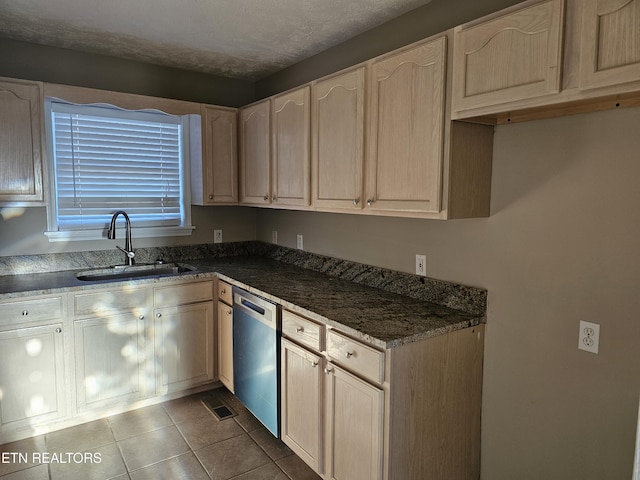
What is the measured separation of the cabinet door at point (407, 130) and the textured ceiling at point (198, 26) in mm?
514

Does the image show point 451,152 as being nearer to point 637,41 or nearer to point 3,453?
point 637,41

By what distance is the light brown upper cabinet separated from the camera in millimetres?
3348

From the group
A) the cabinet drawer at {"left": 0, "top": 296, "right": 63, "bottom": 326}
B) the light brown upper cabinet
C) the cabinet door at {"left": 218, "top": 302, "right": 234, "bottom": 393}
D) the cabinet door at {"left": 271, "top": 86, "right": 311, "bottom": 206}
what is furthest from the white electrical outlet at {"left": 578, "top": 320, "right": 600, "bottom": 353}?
the cabinet drawer at {"left": 0, "top": 296, "right": 63, "bottom": 326}

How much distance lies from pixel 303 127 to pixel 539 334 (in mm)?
1739

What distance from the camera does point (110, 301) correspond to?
277cm

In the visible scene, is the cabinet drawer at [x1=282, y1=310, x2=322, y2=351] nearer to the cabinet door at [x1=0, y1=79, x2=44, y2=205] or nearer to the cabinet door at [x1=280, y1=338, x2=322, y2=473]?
the cabinet door at [x1=280, y1=338, x2=322, y2=473]

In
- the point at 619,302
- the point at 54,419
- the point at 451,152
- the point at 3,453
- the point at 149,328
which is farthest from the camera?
the point at 149,328

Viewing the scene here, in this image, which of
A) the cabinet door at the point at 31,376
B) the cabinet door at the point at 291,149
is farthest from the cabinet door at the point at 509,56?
the cabinet door at the point at 31,376

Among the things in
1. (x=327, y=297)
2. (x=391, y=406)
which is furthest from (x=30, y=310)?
(x=391, y=406)

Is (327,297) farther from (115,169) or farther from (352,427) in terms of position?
Answer: (115,169)

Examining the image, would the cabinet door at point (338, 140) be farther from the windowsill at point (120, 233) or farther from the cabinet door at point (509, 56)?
the windowsill at point (120, 233)

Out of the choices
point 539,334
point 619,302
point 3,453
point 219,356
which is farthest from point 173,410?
point 619,302

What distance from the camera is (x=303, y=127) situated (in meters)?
2.71

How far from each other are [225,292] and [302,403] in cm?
108
